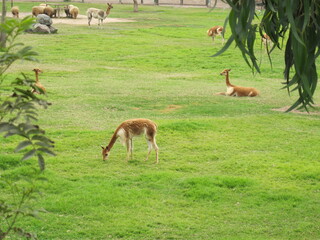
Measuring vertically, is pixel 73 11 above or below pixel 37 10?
below

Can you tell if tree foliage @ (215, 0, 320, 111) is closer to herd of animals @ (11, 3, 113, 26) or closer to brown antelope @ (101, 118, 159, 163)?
brown antelope @ (101, 118, 159, 163)

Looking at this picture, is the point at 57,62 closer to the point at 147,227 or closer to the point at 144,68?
the point at 144,68

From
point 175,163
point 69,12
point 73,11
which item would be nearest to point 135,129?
point 175,163

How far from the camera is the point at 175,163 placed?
→ 481 inches

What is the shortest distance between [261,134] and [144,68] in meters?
12.5

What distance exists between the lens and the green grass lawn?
9023 millimetres

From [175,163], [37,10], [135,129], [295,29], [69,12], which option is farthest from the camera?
[69,12]

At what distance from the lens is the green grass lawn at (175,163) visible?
29.6ft

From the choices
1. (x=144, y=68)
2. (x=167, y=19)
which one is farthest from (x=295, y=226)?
(x=167, y=19)

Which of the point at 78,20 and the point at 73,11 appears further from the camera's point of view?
the point at 73,11

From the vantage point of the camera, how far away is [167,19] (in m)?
50.7

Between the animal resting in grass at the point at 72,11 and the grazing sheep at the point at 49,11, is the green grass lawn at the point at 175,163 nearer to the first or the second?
the grazing sheep at the point at 49,11

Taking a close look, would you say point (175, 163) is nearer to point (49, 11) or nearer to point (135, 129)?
point (135, 129)

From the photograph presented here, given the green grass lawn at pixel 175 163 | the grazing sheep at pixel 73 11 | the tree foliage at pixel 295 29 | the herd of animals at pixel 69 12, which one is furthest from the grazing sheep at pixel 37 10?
the tree foliage at pixel 295 29
